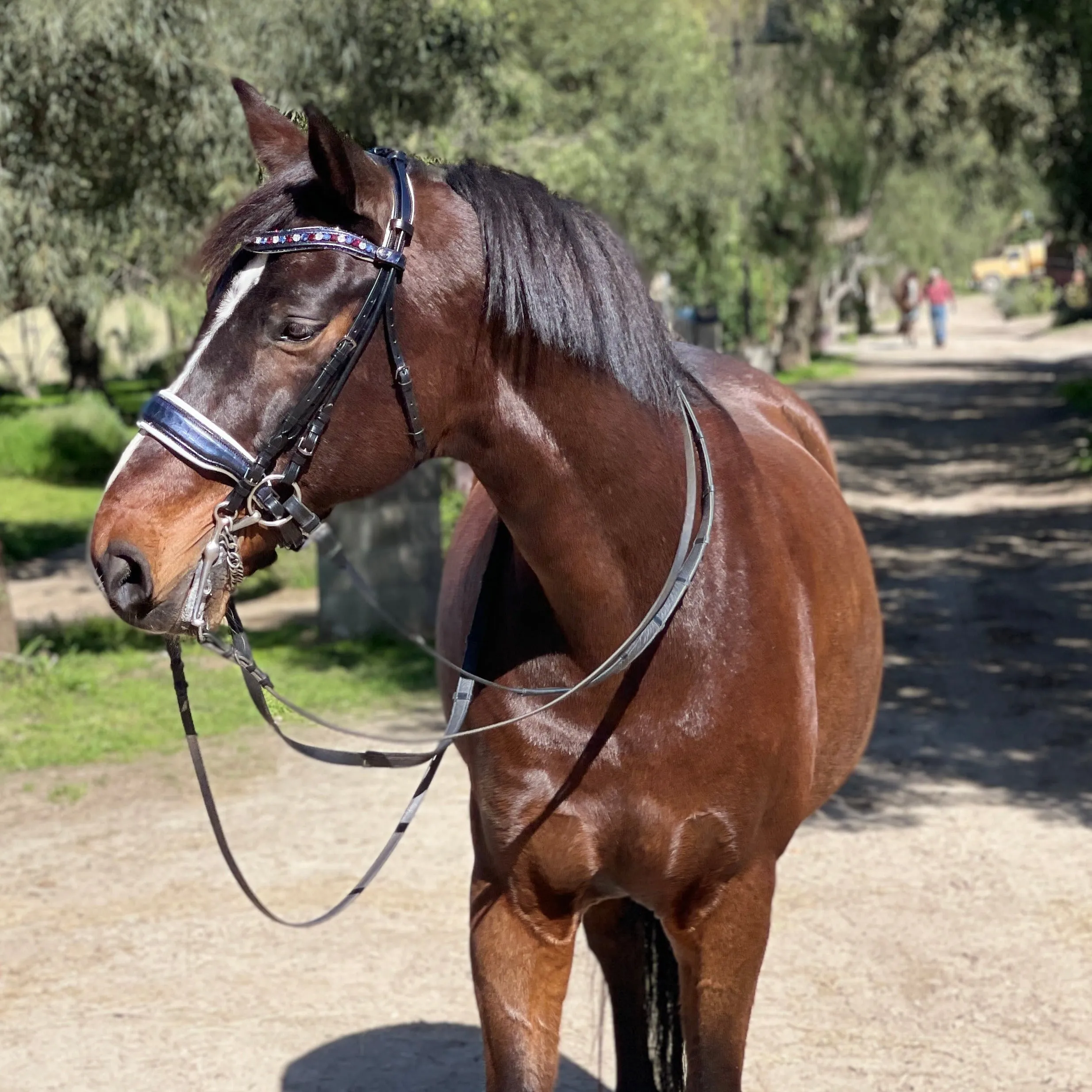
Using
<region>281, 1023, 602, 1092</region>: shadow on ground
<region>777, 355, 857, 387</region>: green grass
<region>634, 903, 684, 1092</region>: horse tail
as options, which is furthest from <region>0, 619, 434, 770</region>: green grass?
<region>777, 355, 857, 387</region>: green grass

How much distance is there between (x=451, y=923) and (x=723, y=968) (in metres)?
2.38

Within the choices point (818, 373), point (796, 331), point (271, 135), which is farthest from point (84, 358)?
point (271, 135)

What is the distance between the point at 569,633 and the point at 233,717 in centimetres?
522

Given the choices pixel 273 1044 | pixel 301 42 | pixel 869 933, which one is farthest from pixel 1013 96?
pixel 273 1044

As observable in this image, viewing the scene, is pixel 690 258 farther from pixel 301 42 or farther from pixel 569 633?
pixel 569 633

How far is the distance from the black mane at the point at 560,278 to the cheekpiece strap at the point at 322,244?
7.1 inches

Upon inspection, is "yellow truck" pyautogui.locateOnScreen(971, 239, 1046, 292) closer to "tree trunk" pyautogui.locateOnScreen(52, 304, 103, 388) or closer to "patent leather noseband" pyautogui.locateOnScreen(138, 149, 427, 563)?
"tree trunk" pyautogui.locateOnScreen(52, 304, 103, 388)

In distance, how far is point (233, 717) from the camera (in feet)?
24.1

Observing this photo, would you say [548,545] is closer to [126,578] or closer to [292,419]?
[292,419]

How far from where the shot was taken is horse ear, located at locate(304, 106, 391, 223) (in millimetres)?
2018

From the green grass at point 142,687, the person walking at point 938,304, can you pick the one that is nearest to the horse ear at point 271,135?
the green grass at point 142,687

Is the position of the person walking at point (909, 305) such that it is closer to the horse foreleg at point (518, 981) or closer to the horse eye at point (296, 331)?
the horse foreleg at point (518, 981)

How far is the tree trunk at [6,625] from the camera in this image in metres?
7.93

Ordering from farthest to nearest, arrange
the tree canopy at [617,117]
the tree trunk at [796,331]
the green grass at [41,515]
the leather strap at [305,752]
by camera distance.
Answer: the tree trunk at [796,331]
the green grass at [41,515]
the tree canopy at [617,117]
the leather strap at [305,752]
